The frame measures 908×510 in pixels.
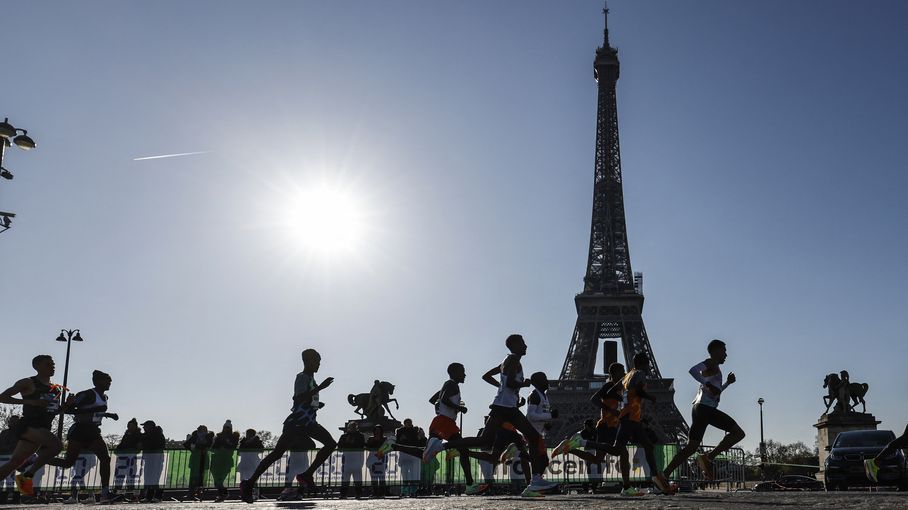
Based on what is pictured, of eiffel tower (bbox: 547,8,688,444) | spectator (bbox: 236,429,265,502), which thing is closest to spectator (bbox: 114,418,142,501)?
spectator (bbox: 236,429,265,502)

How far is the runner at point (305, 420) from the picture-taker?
959cm

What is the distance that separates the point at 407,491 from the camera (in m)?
16.4

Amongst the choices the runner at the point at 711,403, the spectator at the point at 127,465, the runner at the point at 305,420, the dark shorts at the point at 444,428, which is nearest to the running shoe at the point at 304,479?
the runner at the point at 305,420

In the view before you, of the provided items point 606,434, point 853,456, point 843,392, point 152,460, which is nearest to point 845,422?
point 843,392

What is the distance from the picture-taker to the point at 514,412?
376 inches

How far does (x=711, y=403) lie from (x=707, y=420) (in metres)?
0.20

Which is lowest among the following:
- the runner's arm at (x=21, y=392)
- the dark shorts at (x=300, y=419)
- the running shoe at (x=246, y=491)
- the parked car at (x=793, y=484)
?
the parked car at (x=793, y=484)

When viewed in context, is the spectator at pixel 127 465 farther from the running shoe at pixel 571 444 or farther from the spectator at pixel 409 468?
the running shoe at pixel 571 444

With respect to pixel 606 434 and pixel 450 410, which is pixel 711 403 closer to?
pixel 606 434

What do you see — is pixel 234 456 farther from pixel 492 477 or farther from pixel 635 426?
pixel 635 426

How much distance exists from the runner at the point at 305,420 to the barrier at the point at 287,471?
6431mm

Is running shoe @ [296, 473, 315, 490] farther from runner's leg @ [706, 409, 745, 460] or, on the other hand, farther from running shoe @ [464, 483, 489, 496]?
runner's leg @ [706, 409, 745, 460]

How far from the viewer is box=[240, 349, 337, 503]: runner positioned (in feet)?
31.4

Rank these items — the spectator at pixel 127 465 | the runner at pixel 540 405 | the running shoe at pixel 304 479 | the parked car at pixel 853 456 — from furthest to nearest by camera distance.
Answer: the parked car at pixel 853 456
the spectator at pixel 127 465
the runner at pixel 540 405
the running shoe at pixel 304 479
